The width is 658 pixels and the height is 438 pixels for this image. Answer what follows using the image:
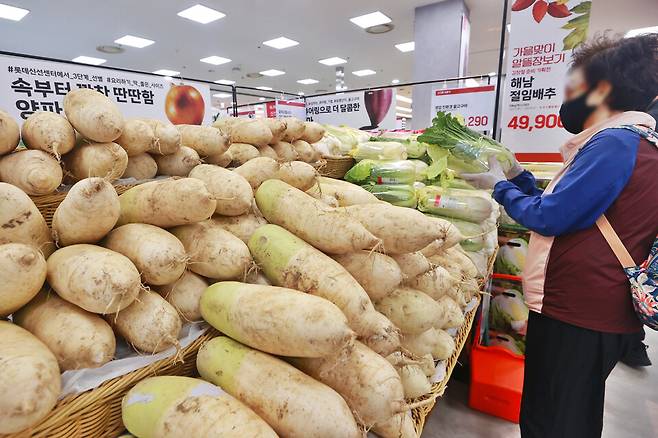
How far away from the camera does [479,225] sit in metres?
2.12

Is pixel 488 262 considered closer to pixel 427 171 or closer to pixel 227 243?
pixel 427 171

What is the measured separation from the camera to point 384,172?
7.02ft

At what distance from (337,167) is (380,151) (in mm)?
301

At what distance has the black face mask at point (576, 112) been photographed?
1578 millimetres

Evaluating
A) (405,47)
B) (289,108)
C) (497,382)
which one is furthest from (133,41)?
(497,382)

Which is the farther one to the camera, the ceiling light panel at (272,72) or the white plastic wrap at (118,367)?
the ceiling light panel at (272,72)

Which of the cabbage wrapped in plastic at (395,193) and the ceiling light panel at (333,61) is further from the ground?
the ceiling light panel at (333,61)

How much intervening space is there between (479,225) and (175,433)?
1888 millimetres

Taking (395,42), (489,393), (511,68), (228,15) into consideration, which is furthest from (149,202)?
(395,42)

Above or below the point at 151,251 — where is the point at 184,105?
above

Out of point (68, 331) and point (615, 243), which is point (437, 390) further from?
point (68, 331)

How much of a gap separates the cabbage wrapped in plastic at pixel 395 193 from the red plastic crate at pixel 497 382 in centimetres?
124

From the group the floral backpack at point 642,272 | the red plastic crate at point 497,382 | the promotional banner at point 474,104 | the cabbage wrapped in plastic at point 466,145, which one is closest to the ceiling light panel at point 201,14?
the promotional banner at point 474,104

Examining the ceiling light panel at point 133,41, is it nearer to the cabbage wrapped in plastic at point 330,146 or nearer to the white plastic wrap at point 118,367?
the cabbage wrapped in plastic at point 330,146
